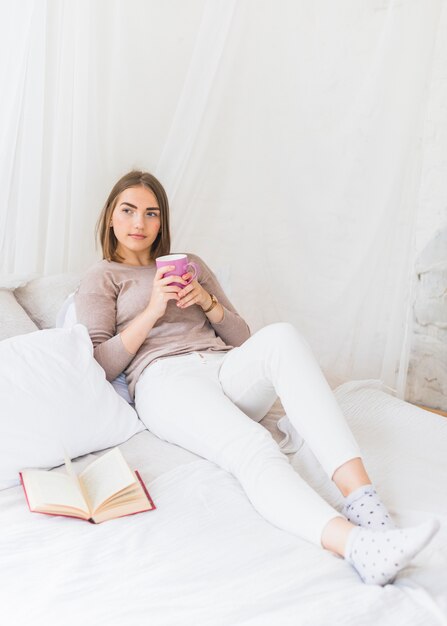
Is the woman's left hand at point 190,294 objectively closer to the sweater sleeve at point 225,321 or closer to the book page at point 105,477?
the sweater sleeve at point 225,321

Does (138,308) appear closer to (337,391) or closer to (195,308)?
(195,308)

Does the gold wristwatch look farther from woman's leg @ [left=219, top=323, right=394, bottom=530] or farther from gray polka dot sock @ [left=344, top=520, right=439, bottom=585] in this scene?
gray polka dot sock @ [left=344, top=520, right=439, bottom=585]

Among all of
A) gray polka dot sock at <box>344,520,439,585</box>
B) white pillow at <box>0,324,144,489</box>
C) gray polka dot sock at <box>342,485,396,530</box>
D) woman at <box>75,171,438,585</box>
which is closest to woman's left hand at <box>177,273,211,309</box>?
woman at <box>75,171,438,585</box>

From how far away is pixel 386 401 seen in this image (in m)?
1.97

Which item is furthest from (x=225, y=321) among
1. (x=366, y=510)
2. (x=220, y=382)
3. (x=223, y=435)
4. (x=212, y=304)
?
(x=366, y=510)

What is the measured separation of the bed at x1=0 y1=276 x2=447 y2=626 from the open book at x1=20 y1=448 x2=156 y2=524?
1.0 inches

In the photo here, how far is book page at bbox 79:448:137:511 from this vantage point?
1357 millimetres

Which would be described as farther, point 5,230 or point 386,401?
point 5,230

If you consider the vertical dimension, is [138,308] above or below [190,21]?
below

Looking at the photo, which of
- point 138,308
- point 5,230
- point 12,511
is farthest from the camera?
point 5,230

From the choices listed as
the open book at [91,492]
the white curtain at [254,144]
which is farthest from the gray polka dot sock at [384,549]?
the white curtain at [254,144]

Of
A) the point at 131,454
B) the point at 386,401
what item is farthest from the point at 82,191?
the point at 386,401

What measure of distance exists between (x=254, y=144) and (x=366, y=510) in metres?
1.52

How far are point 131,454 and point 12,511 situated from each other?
33cm
